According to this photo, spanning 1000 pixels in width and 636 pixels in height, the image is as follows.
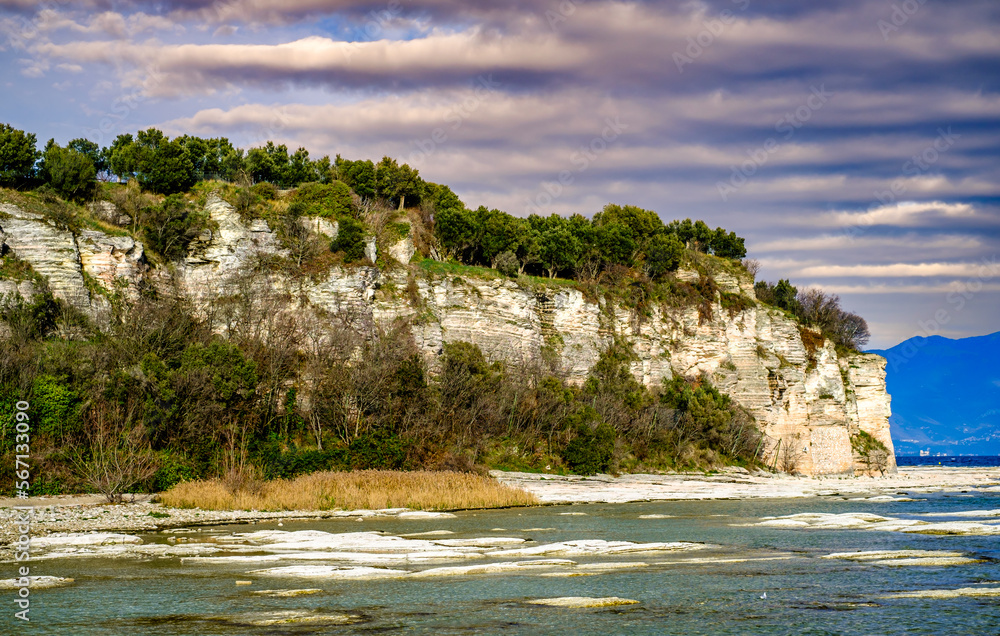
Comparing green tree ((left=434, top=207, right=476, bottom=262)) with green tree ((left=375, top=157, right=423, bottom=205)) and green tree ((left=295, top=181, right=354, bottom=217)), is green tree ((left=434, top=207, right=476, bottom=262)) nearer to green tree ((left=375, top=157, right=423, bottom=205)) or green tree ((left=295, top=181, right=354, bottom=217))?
green tree ((left=375, top=157, right=423, bottom=205))

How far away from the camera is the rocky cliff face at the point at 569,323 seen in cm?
6153

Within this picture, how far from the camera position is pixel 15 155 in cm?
6291

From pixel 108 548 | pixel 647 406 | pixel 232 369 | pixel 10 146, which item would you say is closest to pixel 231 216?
pixel 10 146

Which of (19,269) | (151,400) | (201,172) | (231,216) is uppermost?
(201,172)

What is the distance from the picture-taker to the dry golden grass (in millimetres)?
40312

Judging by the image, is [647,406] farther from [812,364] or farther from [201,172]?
[201,172]

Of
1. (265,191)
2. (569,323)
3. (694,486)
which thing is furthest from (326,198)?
(694,486)

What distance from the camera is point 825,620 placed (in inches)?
679

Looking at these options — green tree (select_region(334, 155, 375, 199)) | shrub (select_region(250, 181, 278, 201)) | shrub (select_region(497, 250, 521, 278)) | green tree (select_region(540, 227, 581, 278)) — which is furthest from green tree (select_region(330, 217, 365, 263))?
green tree (select_region(540, 227, 581, 278))

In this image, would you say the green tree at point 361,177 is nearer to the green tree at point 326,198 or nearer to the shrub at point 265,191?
the green tree at point 326,198

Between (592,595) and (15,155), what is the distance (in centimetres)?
6117

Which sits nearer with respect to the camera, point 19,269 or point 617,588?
point 617,588

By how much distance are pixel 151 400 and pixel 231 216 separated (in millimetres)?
26457

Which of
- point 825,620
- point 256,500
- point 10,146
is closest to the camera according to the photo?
point 825,620
